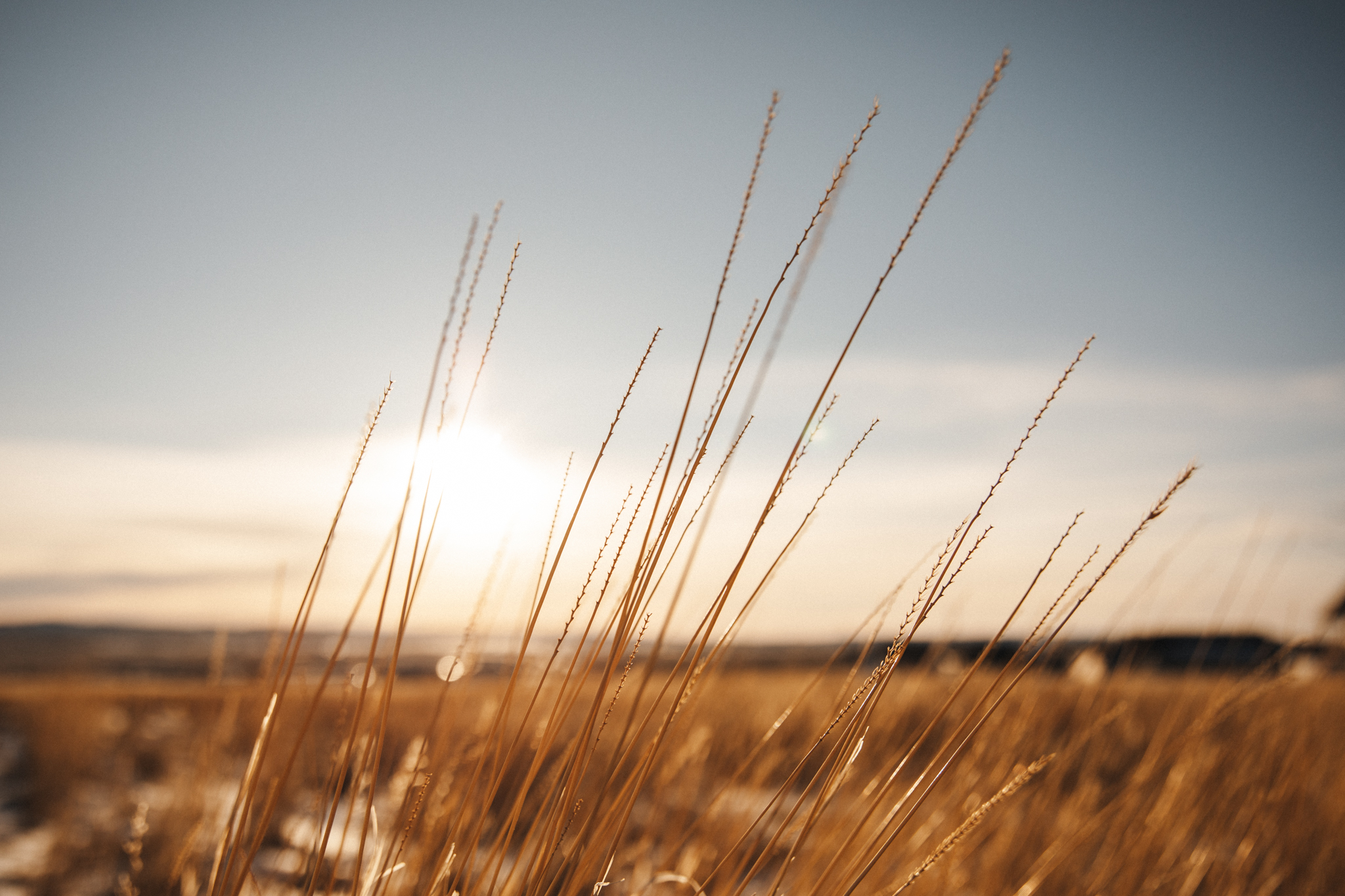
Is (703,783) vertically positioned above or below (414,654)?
above

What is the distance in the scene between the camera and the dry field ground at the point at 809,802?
0.97 meters

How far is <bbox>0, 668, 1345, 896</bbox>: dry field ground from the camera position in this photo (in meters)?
0.97

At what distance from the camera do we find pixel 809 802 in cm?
252

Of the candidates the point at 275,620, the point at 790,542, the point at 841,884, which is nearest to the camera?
the point at 841,884

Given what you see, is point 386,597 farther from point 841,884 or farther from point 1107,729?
point 1107,729

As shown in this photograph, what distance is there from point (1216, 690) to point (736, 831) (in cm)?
138

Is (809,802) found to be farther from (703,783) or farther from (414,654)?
(414,654)

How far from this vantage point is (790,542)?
0.87m

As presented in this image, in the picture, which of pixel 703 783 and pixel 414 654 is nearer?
pixel 703 783

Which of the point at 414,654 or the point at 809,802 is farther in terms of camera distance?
the point at 414,654

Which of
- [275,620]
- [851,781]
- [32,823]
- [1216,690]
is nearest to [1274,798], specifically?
[1216,690]

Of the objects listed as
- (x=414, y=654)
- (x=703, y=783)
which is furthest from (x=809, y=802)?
(x=414, y=654)

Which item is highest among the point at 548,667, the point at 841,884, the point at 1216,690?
the point at 548,667

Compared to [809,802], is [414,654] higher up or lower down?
lower down
